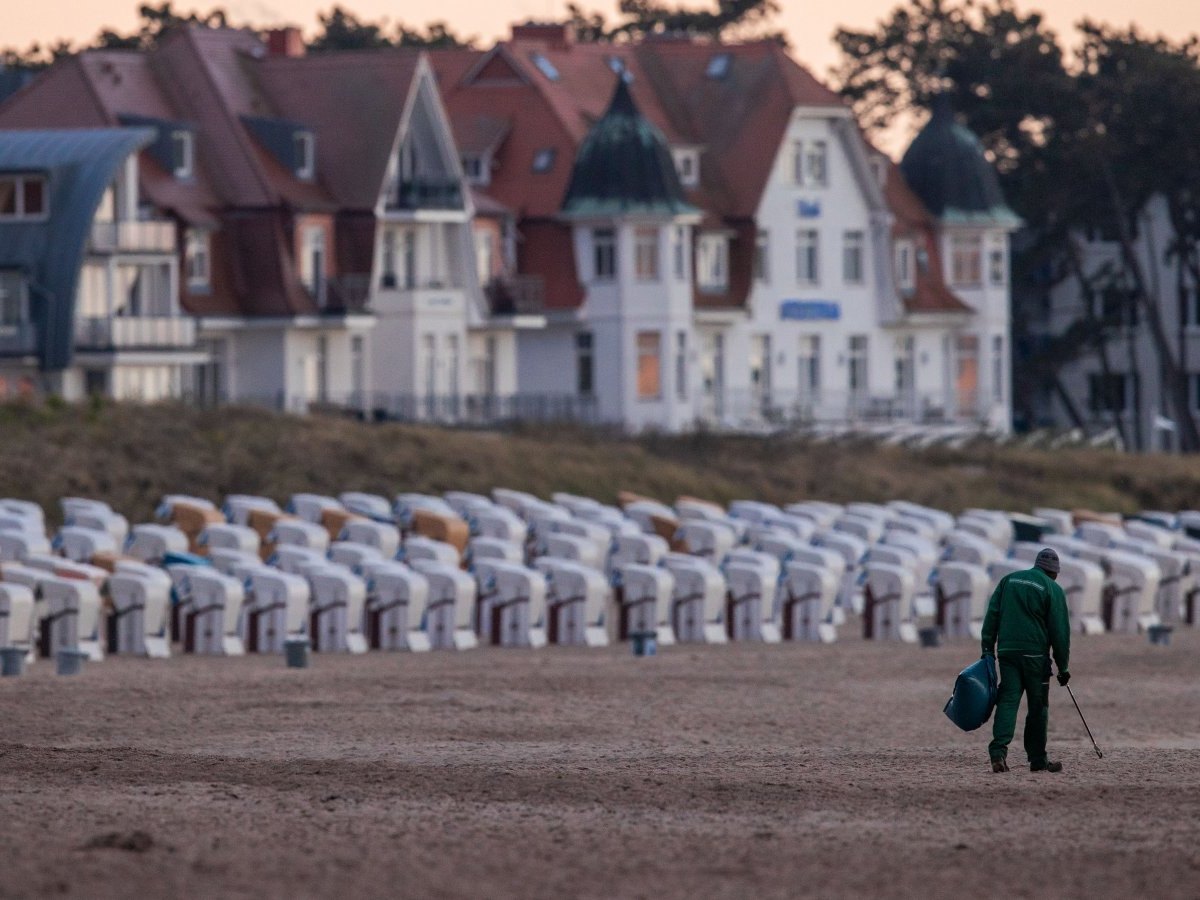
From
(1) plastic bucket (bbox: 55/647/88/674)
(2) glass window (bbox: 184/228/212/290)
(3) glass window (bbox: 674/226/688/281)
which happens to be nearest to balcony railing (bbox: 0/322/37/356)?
(2) glass window (bbox: 184/228/212/290)

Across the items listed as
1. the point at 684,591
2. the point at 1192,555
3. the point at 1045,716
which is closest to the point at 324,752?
the point at 1045,716

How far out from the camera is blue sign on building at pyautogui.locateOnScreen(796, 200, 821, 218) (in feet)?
227

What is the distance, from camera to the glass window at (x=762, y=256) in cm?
6812

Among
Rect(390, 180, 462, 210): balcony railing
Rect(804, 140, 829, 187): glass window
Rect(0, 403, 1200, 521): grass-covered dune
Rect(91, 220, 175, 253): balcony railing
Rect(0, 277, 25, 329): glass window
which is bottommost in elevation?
Rect(0, 403, 1200, 521): grass-covered dune

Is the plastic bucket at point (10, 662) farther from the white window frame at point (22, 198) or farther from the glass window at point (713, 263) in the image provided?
the glass window at point (713, 263)

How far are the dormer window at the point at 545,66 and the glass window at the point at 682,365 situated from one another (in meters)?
6.92

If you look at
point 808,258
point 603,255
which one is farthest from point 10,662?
point 808,258

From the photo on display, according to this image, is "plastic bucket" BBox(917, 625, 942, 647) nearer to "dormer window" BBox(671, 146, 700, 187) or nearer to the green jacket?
the green jacket

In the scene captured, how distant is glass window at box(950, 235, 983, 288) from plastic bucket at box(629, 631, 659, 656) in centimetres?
4640

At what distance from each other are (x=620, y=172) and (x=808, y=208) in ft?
24.8

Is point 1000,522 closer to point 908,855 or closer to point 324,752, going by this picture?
point 324,752

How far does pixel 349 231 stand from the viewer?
196 ft

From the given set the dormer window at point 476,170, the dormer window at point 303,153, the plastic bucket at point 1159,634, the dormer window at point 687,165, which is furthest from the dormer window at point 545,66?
the plastic bucket at point 1159,634

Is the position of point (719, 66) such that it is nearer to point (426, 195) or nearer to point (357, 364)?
point (426, 195)
